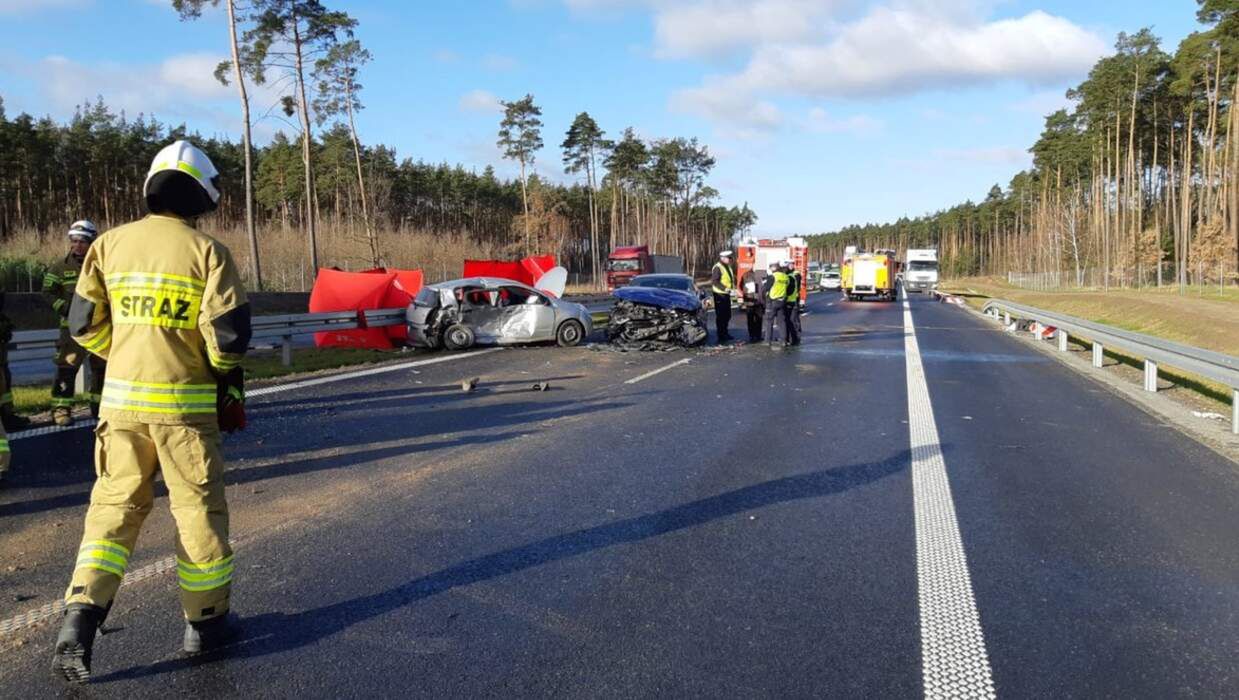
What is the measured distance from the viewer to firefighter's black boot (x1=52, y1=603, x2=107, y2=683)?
3.14 meters

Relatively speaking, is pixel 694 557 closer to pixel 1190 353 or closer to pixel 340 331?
pixel 1190 353

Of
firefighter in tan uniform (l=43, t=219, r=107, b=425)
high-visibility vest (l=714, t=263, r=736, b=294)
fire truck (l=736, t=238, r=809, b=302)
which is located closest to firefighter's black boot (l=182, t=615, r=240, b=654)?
firefighter in tan uniform (l=43, t=219, r=107, b=425)

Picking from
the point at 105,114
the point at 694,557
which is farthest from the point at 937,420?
the point at 105,114

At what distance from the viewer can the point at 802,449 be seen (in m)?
7.50

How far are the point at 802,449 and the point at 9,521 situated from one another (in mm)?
5855

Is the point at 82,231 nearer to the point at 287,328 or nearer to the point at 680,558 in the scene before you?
the point at 287,328

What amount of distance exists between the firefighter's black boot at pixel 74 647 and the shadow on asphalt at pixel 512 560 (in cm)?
9

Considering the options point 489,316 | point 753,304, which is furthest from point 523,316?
point 753,304

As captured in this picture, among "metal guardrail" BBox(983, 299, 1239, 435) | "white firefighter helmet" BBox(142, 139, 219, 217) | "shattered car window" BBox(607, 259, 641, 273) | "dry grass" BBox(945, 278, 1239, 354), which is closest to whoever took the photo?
"white firefighter helmet" BBox(142, 139, 219, 217)

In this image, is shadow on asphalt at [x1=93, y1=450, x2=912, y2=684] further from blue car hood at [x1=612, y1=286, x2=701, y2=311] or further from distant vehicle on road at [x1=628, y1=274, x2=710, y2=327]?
distant vehicle on road at [x1=628, y1=274, x2=710, y2=327]

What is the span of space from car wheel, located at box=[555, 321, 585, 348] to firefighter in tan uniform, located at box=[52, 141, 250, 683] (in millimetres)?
13946

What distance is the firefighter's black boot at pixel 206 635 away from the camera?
344cm

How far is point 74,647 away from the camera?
3.14m

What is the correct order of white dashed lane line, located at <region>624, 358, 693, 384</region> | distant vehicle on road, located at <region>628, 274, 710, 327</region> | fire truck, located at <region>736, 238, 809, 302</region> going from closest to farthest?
white dashed lane line, located at <region>624, 358, 693, 384</region>
distant vehicle on road, located at <region>628, 274, 710, 327</region>
fire truck, located at <region>736, 238, 809, 302</region>
